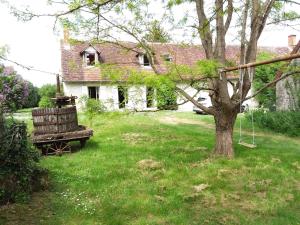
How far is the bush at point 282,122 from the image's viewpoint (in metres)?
14.8

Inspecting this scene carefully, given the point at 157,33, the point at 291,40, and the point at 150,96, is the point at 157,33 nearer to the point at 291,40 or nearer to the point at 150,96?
the point at 150,96

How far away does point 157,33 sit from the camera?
32.1ft

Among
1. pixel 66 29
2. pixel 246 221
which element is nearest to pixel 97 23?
pixel 66 29

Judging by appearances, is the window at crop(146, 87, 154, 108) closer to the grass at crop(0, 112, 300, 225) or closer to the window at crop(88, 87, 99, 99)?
the grass at crop(0, 112, 300, 225)

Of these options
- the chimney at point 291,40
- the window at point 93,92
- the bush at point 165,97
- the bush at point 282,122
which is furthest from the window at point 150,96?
the chimney at point 291,40

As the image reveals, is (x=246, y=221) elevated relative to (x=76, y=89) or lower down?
lower down

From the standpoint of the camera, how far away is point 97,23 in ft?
30.5

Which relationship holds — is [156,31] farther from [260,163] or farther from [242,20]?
[260,163]

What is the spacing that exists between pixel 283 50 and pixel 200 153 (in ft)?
96.1

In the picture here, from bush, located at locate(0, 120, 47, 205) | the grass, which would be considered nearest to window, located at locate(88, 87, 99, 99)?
the grass

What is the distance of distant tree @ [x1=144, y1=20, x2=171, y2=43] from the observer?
31.9ft

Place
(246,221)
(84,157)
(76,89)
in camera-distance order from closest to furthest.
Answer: (246,221)
(84,157)
(76,89)

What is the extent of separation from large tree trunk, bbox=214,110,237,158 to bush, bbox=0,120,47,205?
16.5ft

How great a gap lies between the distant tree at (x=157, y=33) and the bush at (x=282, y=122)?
→ 25.8ft
